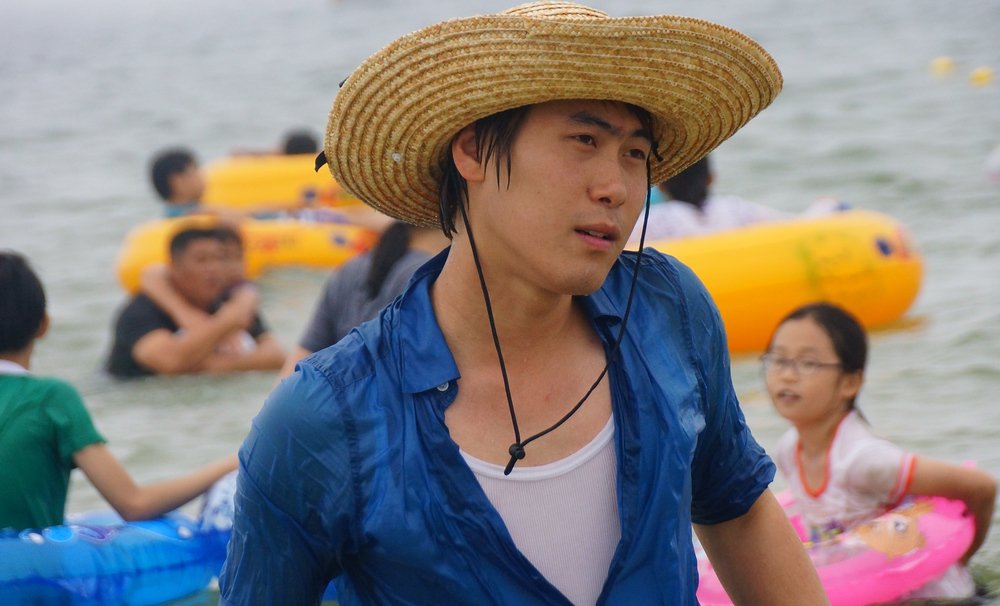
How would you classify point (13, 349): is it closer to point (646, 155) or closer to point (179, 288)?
point (646, 155)

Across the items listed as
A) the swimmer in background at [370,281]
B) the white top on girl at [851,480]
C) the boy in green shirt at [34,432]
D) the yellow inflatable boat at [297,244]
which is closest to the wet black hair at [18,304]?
the boy in green shirt at [34,432]

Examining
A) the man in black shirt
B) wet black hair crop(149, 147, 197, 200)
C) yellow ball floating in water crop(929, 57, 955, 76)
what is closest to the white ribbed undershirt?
the man in black shirt

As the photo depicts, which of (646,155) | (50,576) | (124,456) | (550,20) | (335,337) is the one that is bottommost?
(124,456)

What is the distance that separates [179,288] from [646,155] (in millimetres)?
6128

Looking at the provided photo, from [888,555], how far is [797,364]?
61 cm

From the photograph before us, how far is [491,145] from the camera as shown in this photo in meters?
1.79

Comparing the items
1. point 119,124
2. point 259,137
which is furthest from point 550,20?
point 119,124

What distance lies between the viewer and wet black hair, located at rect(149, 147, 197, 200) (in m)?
9.93

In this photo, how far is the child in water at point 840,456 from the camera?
13.3 feet

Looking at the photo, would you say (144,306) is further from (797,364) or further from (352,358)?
(352,358)

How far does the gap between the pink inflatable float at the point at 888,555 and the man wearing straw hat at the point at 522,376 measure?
6.96ft

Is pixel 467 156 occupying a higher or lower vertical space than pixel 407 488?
higher

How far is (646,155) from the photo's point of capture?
1861mm

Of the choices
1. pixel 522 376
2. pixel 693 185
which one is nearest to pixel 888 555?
pixel 522 376
